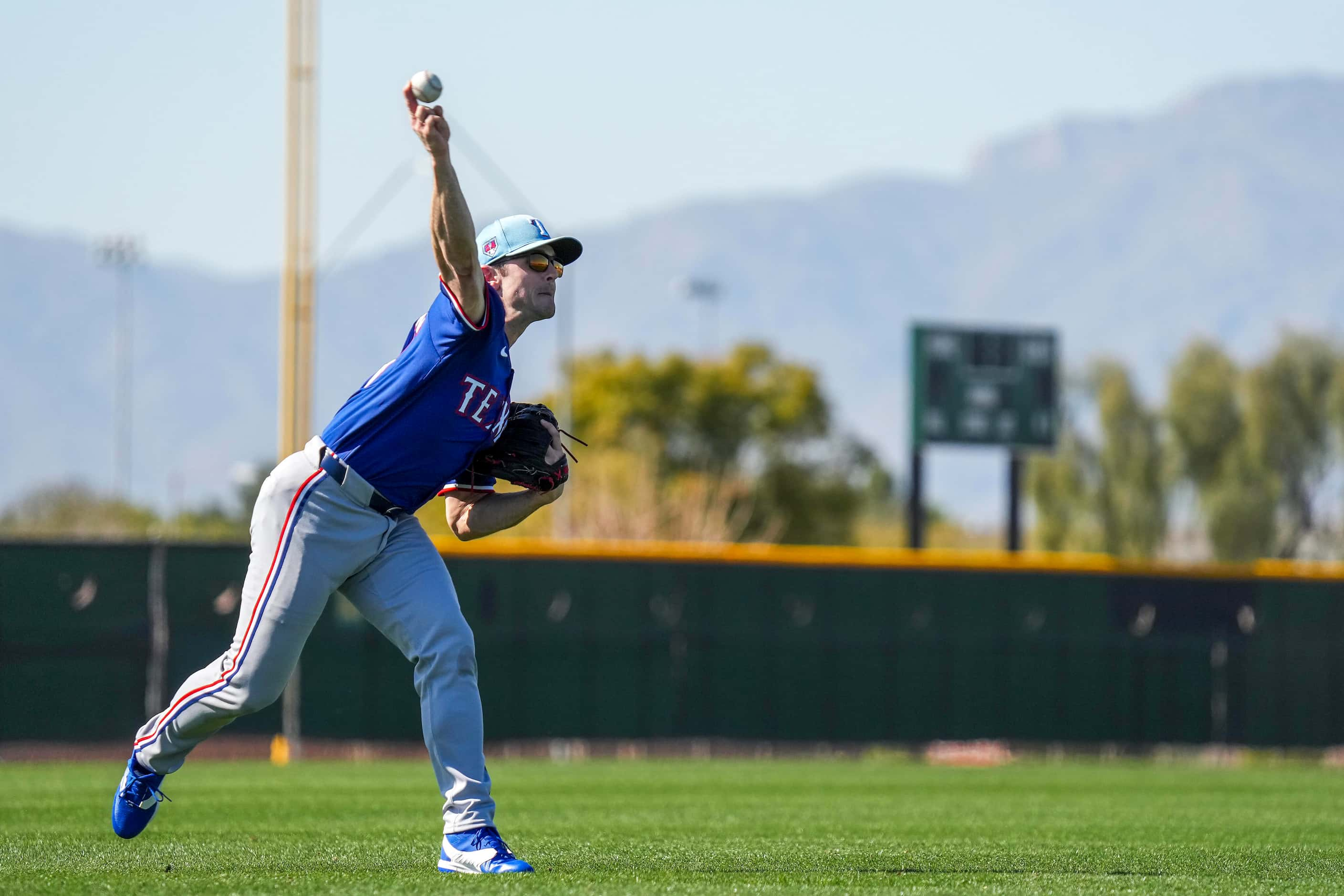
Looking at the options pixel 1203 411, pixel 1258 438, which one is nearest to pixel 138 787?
pixel 1203 411

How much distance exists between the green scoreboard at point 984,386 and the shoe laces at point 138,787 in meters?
16.2

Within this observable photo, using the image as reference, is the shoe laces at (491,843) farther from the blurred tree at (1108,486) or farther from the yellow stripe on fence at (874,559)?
the blurred tree at (1108,486)

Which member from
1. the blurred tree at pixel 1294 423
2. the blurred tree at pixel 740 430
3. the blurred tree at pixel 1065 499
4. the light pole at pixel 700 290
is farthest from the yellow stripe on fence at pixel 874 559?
the light pole at pixel 700 290

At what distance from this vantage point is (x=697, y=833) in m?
7.46

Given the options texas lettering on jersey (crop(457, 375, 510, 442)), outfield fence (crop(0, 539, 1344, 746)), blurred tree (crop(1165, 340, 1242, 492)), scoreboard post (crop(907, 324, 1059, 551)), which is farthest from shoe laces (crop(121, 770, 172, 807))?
blurred tree (crop(1165, 340, 1242, 492))

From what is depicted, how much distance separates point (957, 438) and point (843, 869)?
15.9m

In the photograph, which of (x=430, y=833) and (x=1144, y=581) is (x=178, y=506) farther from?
(x=430, y=833)

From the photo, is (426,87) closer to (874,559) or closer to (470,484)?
(470,484)

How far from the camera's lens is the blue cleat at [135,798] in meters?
5.78

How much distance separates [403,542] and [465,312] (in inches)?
30.4

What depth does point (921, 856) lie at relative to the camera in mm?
6406

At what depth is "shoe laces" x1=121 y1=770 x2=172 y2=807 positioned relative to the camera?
5.78m

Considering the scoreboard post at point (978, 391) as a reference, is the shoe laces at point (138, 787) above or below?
below

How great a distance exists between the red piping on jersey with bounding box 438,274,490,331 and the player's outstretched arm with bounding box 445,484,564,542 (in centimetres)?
77
